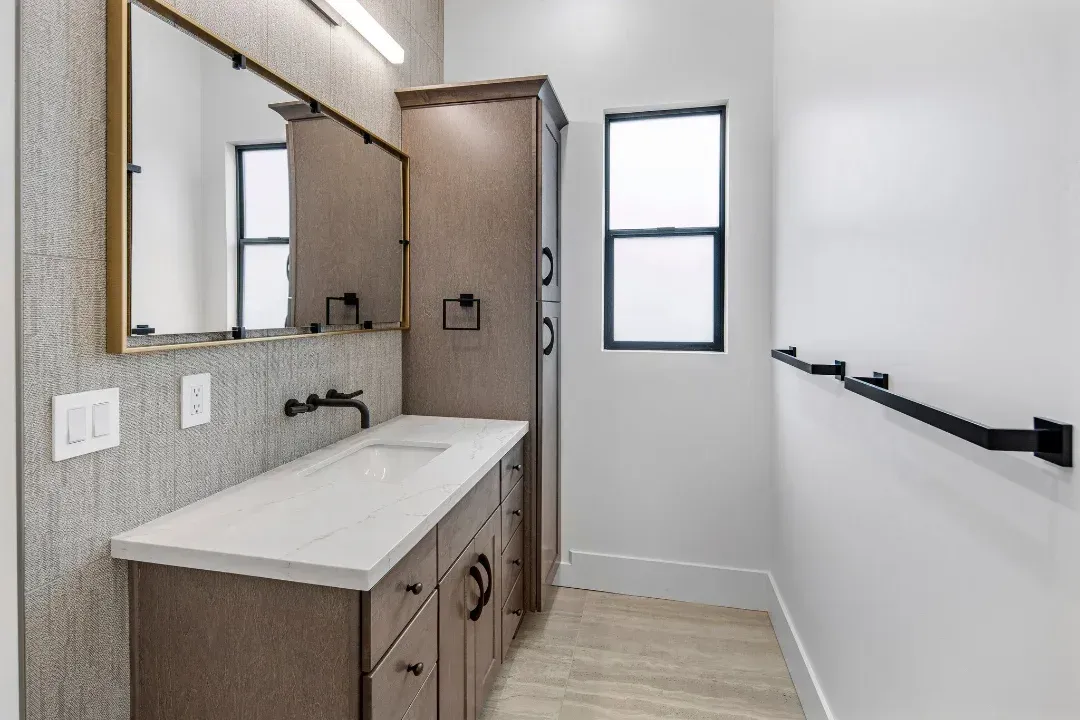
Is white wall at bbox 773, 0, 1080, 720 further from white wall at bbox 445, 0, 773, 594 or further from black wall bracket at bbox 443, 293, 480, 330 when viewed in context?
black wall bracket at bbox 443, 293, 480, 330

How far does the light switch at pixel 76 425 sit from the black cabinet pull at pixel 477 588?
96cm

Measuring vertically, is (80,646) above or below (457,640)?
above

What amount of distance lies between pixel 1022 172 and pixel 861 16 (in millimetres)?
863

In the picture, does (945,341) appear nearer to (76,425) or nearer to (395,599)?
(395,599)

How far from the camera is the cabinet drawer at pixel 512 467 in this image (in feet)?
6.45

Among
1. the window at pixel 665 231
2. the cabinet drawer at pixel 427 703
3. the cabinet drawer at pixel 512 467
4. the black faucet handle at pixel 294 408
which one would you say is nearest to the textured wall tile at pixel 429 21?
the window at pixel 665 231

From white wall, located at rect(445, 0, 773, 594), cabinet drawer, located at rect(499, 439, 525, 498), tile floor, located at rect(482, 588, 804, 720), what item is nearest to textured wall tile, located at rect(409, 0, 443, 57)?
white wall, located at rect(445, 0, 773, 594)

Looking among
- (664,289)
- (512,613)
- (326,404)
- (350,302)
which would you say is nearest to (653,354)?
(664,289)

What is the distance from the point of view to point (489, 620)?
1.77 meters

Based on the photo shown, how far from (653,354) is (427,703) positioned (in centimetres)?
173

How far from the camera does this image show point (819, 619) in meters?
1.75

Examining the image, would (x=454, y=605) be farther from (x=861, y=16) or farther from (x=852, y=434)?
(x=861, y=16)

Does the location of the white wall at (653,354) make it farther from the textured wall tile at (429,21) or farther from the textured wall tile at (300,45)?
the textured wall tile at (300,45)

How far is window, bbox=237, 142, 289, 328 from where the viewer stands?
4.65 feet
